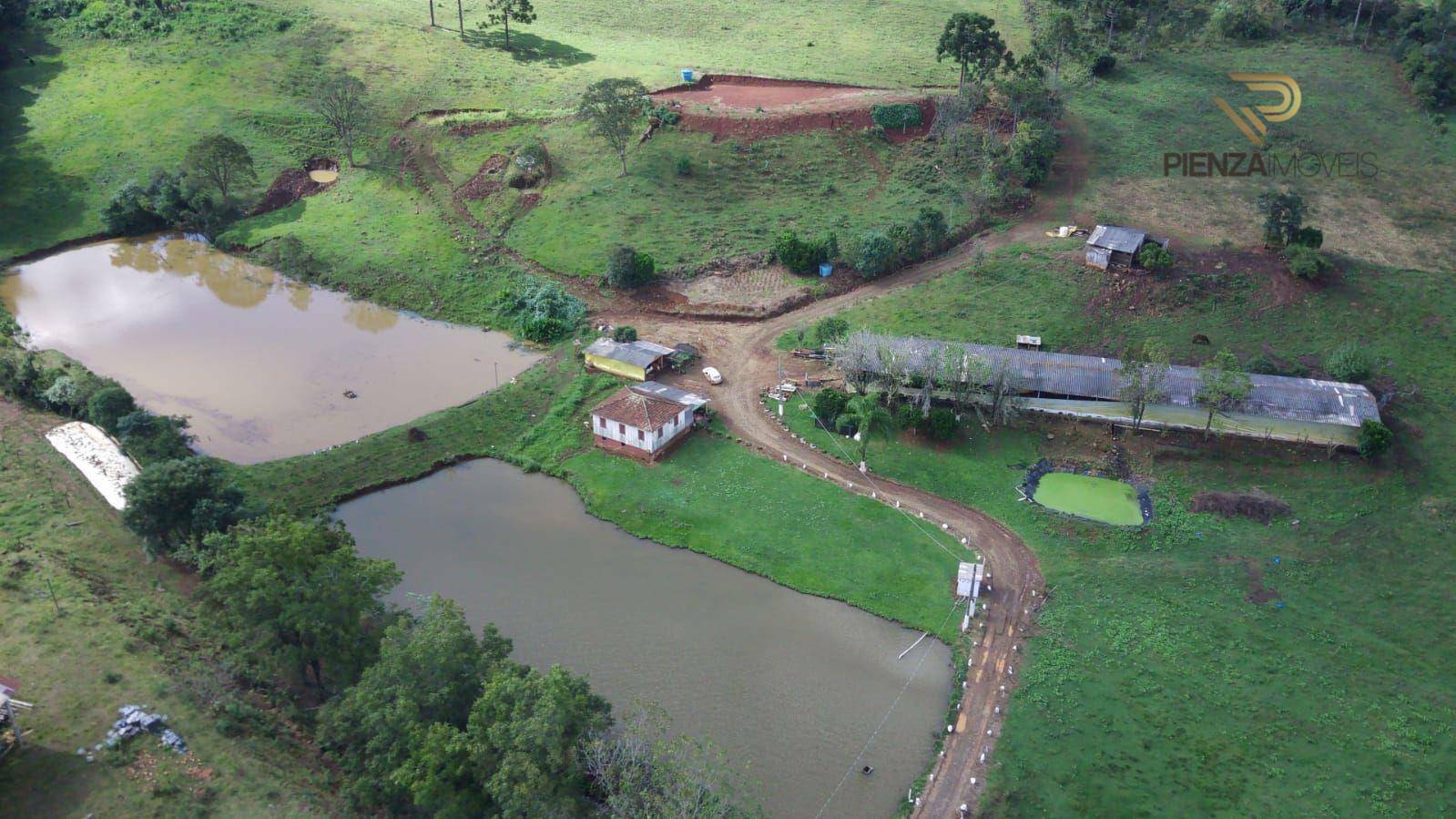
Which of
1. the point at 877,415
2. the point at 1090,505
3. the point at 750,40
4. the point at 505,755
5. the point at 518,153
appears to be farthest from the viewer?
the point at 750,40

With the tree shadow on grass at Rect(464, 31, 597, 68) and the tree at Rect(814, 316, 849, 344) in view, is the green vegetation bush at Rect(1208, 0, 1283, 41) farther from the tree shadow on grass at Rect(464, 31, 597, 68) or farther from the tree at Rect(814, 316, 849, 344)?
the tree at Rect(814, 316, 849, 344)

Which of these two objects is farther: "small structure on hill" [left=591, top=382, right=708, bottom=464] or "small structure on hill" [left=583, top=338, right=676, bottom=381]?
"small structure on hill" [left=583, top=338, right=676, bottom=381]

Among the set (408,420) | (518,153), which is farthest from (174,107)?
(408,420)

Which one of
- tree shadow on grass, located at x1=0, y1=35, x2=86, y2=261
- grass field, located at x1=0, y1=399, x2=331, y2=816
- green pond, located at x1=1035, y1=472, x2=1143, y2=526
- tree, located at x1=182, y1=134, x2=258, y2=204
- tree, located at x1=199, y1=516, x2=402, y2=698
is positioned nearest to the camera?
grass field, located at x1=0, y1=399, x2=331, y2=816

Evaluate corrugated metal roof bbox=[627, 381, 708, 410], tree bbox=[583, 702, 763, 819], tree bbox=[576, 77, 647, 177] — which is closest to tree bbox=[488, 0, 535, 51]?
tree bbox=[576, 77, 647, 177]

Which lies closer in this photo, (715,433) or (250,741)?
(250,741)

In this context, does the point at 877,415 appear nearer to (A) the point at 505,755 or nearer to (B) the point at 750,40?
(A) the point at 505,755

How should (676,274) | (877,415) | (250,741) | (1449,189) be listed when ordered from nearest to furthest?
1. (250,741)
2. (877,415)
3. (676,274)
4. (1449,189)

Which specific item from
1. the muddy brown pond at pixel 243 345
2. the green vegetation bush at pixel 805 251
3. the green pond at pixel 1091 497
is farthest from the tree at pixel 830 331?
the muddy brown pond at pixel 243 345
